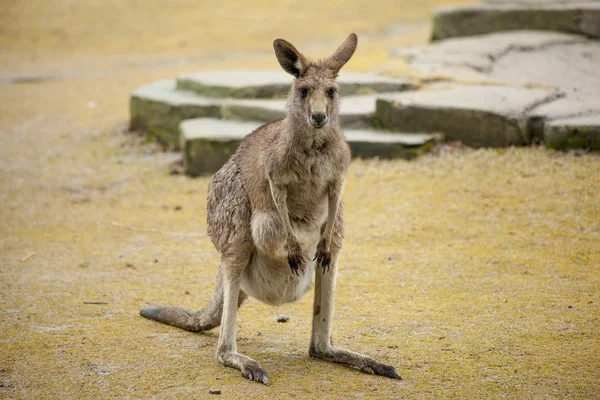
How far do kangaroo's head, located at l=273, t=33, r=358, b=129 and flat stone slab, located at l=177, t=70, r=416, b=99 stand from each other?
4.45 meters

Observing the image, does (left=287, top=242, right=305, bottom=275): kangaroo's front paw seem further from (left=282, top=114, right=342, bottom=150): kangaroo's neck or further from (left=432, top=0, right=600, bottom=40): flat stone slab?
(left=432, top=0, right=600, bottom=40): flat stone slab

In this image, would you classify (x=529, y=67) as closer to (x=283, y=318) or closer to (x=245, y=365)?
(x=283, y=318)

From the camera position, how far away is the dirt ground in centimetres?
387

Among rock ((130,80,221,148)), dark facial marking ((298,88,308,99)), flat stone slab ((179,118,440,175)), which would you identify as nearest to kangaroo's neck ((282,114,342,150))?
dark facial marking ((298,88,308,99))

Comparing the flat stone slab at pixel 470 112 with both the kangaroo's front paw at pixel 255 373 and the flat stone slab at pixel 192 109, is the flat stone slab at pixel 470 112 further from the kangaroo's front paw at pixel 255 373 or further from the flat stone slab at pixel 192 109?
the kangaroo's front paw at pixel 255 373

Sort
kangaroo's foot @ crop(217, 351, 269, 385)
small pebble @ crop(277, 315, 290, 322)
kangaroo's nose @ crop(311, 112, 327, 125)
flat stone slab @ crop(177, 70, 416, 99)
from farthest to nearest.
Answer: flat stone slab @ crop(177, 70, 416, 99) < small pebble @ crop(277, 315, 290, 322) < kangaroo's foot @ crop(217, 351, 269, 385) < kangaroo's nose @ crop(311, 112, 327, 125)

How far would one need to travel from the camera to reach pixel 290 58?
3.95m

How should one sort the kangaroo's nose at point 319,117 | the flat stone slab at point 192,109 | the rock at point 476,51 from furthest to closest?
1. the rock at point 476,51
2. the flat stone slab at point 192,109
3. the kangaroo's nose at point 319,117

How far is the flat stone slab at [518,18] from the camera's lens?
10883mm

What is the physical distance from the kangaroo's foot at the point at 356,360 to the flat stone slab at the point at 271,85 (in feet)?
15.6

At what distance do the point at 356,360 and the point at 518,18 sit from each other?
8.75 meters

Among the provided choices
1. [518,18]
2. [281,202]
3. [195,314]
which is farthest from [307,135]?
[518,18]

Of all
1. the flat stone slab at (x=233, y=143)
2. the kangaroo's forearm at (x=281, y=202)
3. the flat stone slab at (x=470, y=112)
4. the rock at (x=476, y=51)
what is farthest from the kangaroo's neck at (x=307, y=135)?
the rock at (x=476, y=51)

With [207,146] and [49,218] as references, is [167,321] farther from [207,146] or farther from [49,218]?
[207,146]
